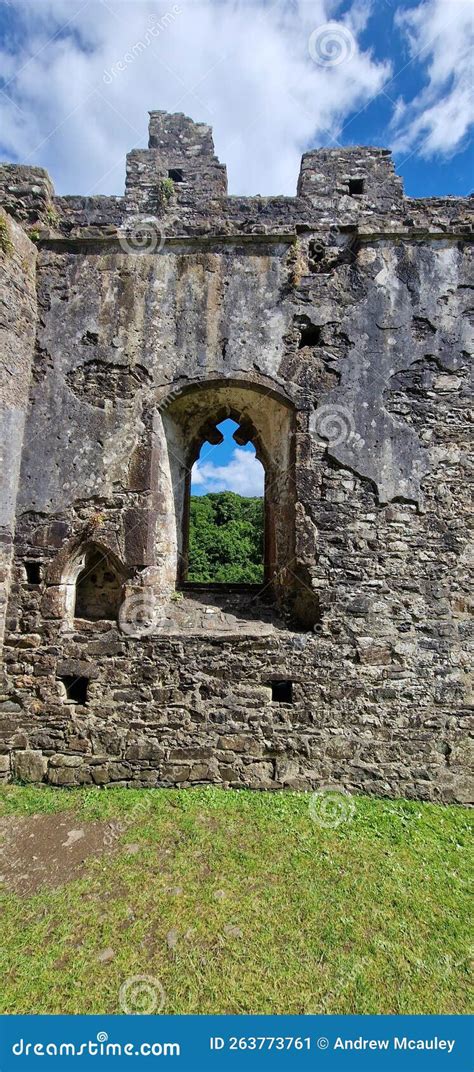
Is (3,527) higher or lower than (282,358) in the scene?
lower

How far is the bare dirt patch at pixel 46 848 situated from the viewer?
3.69m

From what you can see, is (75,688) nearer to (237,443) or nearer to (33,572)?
(33,572)

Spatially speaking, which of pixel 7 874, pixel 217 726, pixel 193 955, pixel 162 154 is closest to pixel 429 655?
pixel 217 726

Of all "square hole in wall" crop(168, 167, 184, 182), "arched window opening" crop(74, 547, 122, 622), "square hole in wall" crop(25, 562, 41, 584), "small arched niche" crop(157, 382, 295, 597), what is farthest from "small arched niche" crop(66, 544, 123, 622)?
"square hole in wall" crop(168, 167, 184, 182)

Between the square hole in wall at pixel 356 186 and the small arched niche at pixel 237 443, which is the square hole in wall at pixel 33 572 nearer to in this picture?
the small arched niche at pixel 237 443

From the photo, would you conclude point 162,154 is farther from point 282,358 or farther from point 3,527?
point 3,527

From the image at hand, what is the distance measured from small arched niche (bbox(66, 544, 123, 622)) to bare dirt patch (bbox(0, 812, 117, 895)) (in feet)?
6.61

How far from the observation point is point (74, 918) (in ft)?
10.8

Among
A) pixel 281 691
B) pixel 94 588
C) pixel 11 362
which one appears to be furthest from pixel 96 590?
pixel 11 362

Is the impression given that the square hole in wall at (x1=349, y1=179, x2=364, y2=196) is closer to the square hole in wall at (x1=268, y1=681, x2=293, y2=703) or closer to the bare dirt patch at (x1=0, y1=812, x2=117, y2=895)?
Result: the square hole in wall at (x1=268, y1=681, x2=293, y2=703)

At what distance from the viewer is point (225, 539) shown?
19.8 metres

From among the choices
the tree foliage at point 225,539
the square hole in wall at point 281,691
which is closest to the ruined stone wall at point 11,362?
the square hole in wall at point 281,691

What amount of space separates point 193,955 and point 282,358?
17.5 feet

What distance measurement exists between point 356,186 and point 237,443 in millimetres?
3370
